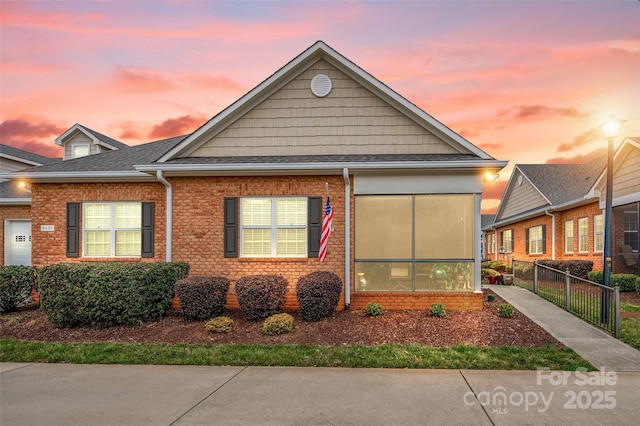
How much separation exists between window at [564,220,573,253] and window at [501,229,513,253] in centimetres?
761

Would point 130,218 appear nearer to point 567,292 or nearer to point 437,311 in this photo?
point 437,311

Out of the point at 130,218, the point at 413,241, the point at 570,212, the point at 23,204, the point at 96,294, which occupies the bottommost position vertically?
the point at 96,294

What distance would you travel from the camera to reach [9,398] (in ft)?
19.9

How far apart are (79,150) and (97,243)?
733 cm

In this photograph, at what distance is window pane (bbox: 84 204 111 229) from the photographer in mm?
12734

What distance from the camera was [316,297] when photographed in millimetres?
9945

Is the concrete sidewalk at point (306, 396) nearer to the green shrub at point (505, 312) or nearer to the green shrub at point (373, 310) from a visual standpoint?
the green shrub at point (505, 312)

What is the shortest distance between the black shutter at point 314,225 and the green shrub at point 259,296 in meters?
1.65

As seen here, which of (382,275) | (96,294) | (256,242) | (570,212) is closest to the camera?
(96,294)

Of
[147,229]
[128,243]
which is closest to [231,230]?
[147,229]

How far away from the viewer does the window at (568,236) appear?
21297 mm

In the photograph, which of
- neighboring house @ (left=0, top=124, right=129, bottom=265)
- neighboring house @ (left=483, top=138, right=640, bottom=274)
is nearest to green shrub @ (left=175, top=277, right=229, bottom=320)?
neighboring house @ (left=0, top=124, right=129, bottom=265)

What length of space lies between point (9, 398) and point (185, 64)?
39.9ft

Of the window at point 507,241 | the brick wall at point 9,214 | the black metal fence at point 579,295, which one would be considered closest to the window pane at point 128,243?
the brick wall at point 9,214
